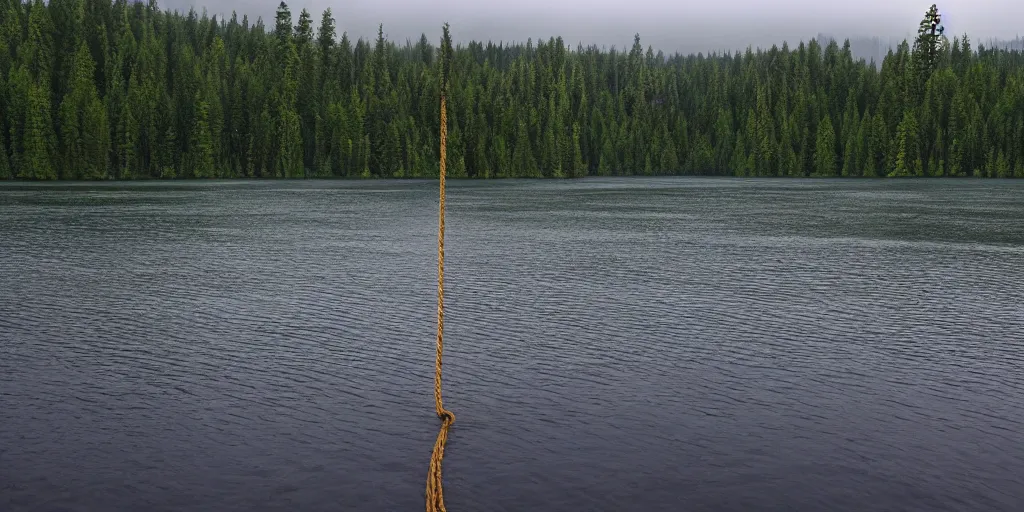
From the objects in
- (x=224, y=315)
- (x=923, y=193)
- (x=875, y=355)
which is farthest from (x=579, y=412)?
(x=923, y=193)

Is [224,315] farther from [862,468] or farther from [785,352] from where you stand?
[862,468]

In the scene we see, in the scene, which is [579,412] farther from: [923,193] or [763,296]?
[923,193]

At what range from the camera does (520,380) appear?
2892 centimetres

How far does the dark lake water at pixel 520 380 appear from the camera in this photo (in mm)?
20125

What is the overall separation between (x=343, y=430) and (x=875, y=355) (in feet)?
59.2

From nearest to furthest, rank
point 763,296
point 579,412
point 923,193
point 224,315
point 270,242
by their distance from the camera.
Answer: point 579,412 → point 224,315 → point 763,296 → point 270,242 → point 923,193

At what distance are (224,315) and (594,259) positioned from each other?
27883 millimetres

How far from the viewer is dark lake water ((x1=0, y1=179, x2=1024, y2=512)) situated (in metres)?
20.1

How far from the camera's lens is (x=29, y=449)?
2233cm

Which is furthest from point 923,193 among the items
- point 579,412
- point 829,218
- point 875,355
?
point 579,412

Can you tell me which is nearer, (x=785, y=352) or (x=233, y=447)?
(x=233, y=447)

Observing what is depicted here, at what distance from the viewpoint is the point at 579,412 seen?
83.4 feet

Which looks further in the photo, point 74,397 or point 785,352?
point 785,352

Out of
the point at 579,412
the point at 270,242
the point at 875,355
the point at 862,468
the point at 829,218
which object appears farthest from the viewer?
the point at 829,218
